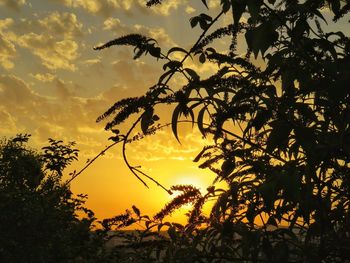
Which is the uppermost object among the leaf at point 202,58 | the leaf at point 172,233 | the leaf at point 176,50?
the leaf at point 202,58

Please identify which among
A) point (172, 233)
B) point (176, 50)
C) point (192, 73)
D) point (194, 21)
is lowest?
point (172, 233)

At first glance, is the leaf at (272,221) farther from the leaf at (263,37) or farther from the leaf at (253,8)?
the leaf at (253,8)

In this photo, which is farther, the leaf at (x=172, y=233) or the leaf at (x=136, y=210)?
the leaf at (x=136, y=210)

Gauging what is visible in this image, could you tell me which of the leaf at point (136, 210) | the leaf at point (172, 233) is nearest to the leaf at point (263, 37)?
the leaf at point (172, 233)

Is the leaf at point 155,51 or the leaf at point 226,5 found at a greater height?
the leaf at point 226,5

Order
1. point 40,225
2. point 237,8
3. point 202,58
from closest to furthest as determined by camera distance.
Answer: point 237,8 < point 202,58 < point 40,225

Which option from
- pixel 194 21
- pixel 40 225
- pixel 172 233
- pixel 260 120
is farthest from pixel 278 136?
pixel 40 225

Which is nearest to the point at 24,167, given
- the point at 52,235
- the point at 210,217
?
the point at 52,235

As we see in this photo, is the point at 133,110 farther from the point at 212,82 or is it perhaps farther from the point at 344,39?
the point at 344,39

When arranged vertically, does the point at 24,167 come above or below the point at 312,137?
above

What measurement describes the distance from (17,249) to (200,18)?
40.2ft

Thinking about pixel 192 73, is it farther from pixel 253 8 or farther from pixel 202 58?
pixel 202 58

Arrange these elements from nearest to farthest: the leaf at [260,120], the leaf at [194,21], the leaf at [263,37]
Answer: the leaf at [263,37] < the leaf at [260,120] < the leaf at [194,21]

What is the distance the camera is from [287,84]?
4.12 m
